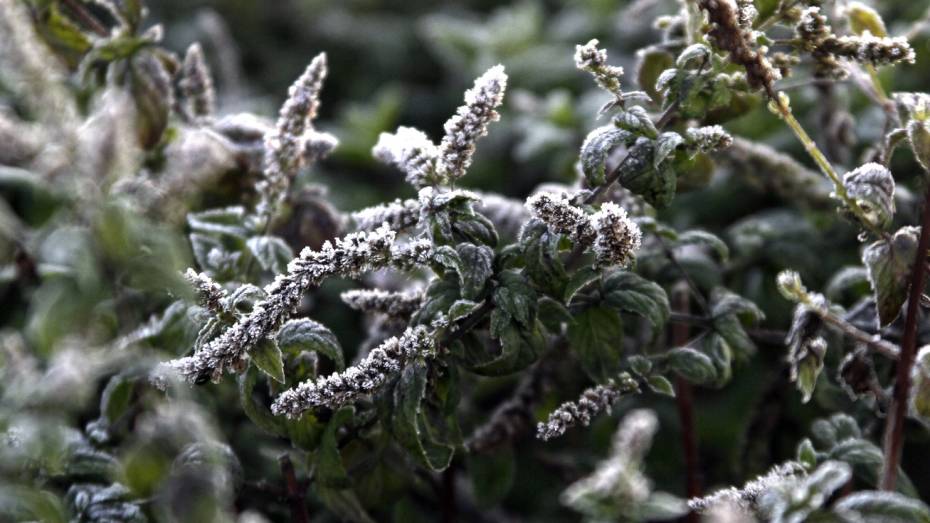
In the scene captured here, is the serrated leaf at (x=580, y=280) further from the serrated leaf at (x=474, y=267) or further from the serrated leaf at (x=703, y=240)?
the serrated leaf at (x=703, y=240)

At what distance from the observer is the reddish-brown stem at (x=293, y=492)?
117 centimetres

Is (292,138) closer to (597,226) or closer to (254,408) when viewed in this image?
(254,408)

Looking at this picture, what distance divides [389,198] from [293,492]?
43.3 inches

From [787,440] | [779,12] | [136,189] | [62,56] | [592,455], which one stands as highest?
[779,12]

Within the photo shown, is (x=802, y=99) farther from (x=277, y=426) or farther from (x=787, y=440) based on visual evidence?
(x=277, y=426)

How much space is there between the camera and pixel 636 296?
44.5 inches

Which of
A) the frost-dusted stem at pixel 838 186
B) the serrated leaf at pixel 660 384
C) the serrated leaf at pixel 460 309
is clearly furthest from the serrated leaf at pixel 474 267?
the frost-dusted stem at pixel 838 186

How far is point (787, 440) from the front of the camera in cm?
153

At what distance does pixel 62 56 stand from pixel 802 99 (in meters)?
1.34

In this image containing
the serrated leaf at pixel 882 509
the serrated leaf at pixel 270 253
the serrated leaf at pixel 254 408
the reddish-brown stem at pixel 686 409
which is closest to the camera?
the serrated leaf at pixel 882 509

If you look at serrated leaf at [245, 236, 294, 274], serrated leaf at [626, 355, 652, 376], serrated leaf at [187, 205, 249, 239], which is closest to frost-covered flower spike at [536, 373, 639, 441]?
serrated leaf at [626, 355, 652, 376]

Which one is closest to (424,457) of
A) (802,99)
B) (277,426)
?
(277,426)

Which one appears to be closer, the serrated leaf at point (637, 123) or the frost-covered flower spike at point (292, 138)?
the serrated leaf at point (637, 123)

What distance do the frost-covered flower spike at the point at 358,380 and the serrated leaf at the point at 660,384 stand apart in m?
0.28
